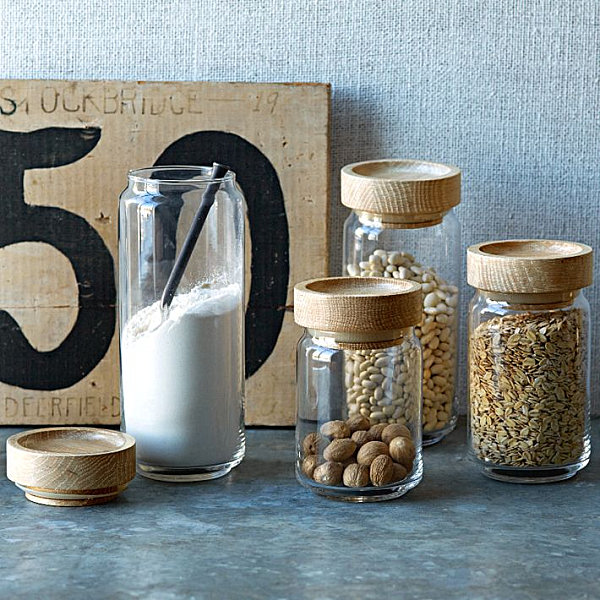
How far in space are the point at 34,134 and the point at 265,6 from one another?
10.4 inches

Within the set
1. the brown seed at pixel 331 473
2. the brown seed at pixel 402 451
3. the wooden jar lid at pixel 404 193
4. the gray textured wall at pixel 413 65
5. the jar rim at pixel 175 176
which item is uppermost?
the gray textured wall at pixel 413 65

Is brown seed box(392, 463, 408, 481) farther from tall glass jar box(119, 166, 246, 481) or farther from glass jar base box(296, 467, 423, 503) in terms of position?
tall glass jar box(119, 166, 246, 481)

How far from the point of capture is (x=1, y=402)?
106cm

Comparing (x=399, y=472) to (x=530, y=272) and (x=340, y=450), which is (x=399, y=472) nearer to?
(x=340, y=450)

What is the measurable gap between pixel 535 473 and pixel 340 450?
177 millimetres

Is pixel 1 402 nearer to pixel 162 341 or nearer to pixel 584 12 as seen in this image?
pixel 162 341

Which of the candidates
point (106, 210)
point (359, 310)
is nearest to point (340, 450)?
point (359, 310)

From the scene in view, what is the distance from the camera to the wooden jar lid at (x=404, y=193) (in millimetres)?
908

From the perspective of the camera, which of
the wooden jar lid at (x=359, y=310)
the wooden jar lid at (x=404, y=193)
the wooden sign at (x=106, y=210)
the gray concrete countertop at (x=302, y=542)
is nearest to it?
the gray concrete countertop at (x=302, y=542)

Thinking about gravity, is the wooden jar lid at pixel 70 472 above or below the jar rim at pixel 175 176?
below

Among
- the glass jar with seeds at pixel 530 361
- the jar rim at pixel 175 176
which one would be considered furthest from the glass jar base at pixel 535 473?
the jar rim at pixel 175 176

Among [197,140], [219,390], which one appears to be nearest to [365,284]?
[219,390]

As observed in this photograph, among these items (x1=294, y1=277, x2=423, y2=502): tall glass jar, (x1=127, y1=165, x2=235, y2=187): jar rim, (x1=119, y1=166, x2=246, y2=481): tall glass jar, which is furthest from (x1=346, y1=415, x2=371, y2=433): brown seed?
(x1=127, y1=165, x2=235, y2=187): jar rim

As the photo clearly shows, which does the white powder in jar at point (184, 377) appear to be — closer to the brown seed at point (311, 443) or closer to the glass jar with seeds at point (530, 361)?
the brown seed at point (311, 443)
